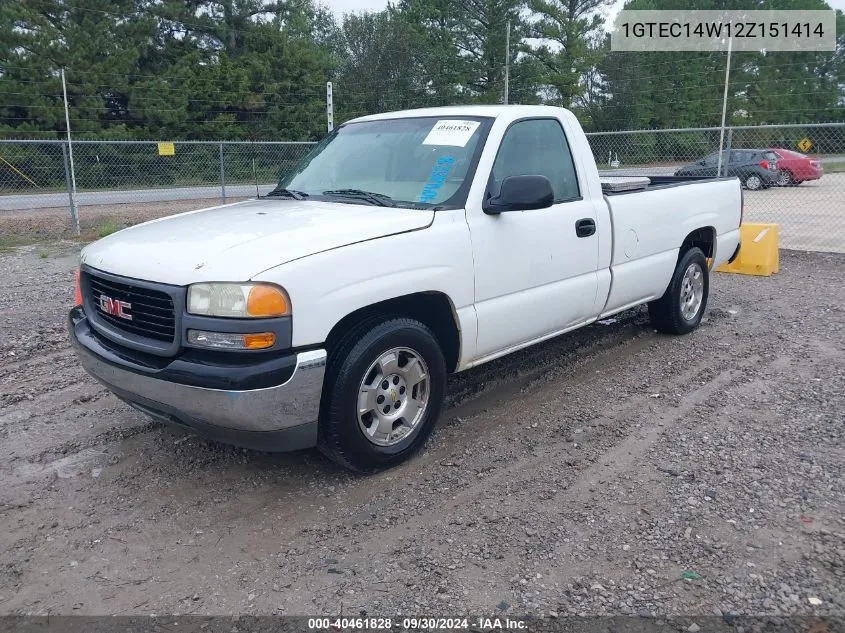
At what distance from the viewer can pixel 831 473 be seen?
388 cm

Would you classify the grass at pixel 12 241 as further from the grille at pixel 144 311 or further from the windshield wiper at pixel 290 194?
the grille at pixel 144 311

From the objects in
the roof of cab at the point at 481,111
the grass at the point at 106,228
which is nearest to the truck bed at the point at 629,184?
the roof of cab at the point at 481,111

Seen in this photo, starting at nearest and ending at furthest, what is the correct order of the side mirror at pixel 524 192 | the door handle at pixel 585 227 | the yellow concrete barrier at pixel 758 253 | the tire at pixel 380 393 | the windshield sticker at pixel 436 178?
the tire at pixel 380 393 < the side mirror at pixel 524 192 < the windshield sticker at pixel 436 178 < the door handle at pixel 585 227 < the yellow concrete barrier at pixel 758 253

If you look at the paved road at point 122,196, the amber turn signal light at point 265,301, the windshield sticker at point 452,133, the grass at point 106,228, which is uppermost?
the windshield sticker at point 452,133

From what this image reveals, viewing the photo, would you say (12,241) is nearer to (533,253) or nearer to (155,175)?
(155,175)

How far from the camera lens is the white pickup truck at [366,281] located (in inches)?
130

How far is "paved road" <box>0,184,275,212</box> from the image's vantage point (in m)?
18.2

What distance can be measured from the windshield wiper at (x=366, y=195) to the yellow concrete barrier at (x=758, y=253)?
6641 mm

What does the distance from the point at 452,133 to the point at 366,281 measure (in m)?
1.45

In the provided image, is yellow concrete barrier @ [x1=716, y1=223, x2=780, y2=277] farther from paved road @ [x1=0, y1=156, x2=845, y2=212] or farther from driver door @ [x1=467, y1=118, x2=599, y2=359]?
paved road @ [x1=0, y1=156, x2=845, y2=212]

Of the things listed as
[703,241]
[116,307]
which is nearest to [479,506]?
[116,307]

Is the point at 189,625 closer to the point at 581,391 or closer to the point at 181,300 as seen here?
the point at 181,300

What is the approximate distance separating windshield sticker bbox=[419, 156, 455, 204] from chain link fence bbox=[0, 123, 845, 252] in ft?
37.1

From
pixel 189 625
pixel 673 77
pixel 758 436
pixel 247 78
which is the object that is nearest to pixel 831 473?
pixel 758 436
